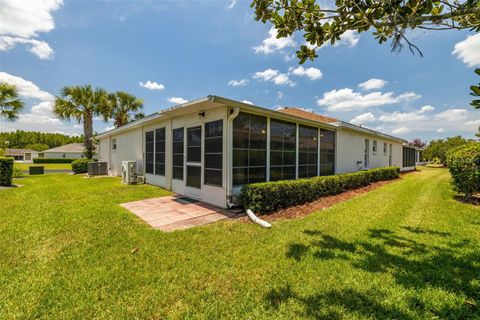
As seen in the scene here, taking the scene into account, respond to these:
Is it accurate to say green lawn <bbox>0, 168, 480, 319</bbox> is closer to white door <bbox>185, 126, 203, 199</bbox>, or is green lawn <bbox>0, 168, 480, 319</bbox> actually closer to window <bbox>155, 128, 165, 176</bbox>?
white door <bbox>185, 126, 203, 199</bbox>

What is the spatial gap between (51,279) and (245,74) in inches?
481

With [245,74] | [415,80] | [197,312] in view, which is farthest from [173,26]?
[415,80]

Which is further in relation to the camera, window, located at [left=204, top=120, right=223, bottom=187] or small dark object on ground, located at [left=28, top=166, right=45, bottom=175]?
small dark object on ground, located at [left=28, top=166, right=45, bottom=175]

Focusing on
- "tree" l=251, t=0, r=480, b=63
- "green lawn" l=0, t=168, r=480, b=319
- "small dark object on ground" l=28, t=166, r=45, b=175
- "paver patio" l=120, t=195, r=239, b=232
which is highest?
"tree" l=251, t=0, r=480, b=63

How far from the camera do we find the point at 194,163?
757 cm

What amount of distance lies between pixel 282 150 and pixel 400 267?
5188 mm

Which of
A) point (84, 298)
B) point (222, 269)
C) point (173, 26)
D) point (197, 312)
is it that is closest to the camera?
point (197, 312)

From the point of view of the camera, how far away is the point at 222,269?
302cm

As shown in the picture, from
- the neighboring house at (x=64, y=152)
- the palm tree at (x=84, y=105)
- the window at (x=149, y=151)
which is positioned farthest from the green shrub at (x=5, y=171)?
the neighboring house at (x=64, y=152)

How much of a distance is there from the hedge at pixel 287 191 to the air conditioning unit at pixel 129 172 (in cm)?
769

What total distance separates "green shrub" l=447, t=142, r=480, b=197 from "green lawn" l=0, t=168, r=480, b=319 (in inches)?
93.0

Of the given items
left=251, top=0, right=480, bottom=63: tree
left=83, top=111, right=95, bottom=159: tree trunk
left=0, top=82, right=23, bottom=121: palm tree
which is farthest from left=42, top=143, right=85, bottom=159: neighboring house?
left=251, top=0, right=480, bottom=63: tree

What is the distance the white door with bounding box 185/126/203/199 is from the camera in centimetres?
736

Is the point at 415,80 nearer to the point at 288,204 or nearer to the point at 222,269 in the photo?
the point at 288,204
